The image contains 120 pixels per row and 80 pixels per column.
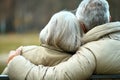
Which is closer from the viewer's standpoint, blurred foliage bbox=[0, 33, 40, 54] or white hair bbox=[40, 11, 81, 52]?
white hair bbox=[40, 11, 81, 52]

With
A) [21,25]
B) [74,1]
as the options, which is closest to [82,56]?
[74,1]

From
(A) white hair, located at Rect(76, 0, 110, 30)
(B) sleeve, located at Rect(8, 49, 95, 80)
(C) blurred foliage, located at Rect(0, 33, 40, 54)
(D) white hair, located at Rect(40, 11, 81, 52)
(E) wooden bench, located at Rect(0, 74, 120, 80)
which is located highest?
(A) white hair, located at Rect(76, 0, 110, 30)

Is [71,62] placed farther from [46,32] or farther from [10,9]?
[10,9]

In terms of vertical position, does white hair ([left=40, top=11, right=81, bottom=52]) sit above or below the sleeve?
above

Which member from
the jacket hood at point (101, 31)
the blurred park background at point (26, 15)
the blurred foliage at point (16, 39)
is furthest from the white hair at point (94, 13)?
the blurred park background at point (26, 15)

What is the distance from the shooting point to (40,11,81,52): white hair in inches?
174

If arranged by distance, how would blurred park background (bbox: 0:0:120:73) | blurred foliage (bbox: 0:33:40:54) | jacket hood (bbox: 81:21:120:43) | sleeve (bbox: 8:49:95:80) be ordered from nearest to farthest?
1. sleeve (bbox: 8:49:95:80)
2. jacket hood (bbox: 81:21:120:43)
3. blurred foliage (bbox: 0:33:40:54)
4. blurred park background (bbox: 0:0:120:73)

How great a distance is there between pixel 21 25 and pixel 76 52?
2341 centimetres

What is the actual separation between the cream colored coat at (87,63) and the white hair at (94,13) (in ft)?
0.30

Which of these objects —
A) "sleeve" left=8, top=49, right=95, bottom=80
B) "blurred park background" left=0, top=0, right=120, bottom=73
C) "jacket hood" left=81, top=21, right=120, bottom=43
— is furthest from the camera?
"blurred park background" left=0, top=0, right=120, bottom=73

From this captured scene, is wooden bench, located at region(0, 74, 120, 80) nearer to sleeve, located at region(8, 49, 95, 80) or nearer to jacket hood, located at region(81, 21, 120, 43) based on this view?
sleeve, located at region(8, 49, 95, 80)

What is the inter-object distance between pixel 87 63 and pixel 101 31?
283mm

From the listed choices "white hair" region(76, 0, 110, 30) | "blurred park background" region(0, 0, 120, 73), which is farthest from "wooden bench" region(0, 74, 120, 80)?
"blurred park background" region(0, 0, 120, 73)

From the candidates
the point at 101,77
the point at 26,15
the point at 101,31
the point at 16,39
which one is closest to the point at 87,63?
the point at 101,77
